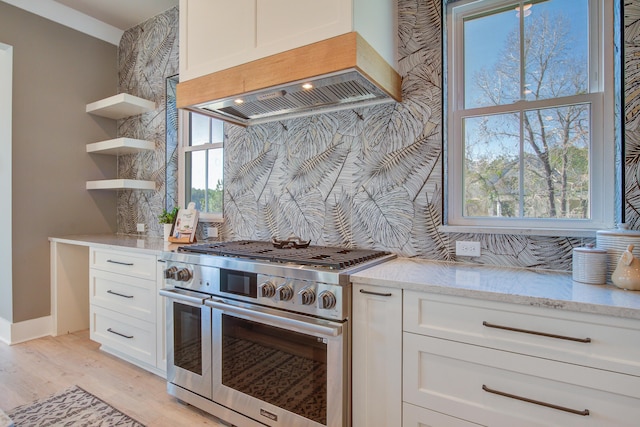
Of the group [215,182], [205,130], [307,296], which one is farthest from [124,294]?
[307,296]

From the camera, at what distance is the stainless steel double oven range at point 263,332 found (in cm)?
146

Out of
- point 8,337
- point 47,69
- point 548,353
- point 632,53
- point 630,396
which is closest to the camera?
point 630,396

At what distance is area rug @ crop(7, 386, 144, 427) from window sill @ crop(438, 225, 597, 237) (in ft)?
6.57

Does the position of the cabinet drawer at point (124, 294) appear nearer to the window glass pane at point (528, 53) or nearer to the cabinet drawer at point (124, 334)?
the cabinet drawer at point (124, 334)

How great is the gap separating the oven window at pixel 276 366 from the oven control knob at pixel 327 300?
16 cm

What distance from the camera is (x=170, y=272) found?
6.61 feet

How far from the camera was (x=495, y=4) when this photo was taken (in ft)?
5.96

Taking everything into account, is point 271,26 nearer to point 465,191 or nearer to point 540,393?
point 465,191

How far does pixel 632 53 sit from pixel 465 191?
2.95 feet

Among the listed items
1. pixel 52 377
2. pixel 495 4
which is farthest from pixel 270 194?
pixel 52 377

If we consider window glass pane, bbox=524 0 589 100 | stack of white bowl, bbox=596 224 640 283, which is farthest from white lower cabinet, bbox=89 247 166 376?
window glass pane, bbox=524 0 589 100

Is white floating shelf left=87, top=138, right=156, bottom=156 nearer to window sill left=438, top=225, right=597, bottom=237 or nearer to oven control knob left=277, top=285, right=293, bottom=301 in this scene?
oven control knob left=277, top=285, right=293, bottom=301

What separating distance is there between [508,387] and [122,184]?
326 cm

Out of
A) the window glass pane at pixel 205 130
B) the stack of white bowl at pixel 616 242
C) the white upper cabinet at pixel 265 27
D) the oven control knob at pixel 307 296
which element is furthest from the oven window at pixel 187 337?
the stack of white bowl at pixel 616 242
